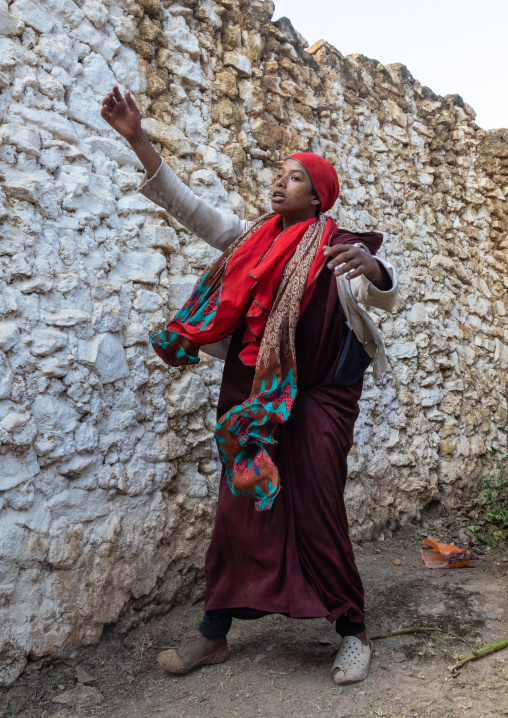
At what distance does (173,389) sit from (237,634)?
38.5 inches

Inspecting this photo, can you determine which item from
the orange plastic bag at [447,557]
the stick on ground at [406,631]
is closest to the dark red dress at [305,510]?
the stick on ground at [406,631]

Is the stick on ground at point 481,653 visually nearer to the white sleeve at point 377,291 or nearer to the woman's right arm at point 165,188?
the white sleeve at point 377,291

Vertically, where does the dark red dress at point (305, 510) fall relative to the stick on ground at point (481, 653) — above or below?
above

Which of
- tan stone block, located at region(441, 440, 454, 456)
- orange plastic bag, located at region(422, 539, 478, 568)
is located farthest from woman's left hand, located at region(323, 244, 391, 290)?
tan stone block, located at region(441, 440, 454, 456)

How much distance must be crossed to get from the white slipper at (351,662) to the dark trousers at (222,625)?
2 cm

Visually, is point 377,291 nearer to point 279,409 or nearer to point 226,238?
point 279,409

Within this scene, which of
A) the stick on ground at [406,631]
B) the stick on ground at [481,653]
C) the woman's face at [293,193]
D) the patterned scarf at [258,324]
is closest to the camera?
the patterned scarf at [258,324]

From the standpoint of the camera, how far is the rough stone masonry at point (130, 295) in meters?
→ 2.03

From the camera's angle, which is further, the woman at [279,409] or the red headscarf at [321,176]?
the red headscarf at [321,176]

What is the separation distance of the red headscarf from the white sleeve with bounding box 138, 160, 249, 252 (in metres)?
0.30

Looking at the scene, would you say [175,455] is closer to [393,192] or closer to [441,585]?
[441,585]

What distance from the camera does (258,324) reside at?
1986mm

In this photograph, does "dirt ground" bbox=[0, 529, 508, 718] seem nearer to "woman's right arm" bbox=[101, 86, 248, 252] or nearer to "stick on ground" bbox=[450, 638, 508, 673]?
"stick on ground" bbox=[450, 638, 508, 673]

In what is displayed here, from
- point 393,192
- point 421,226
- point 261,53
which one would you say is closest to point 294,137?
point 261,53
